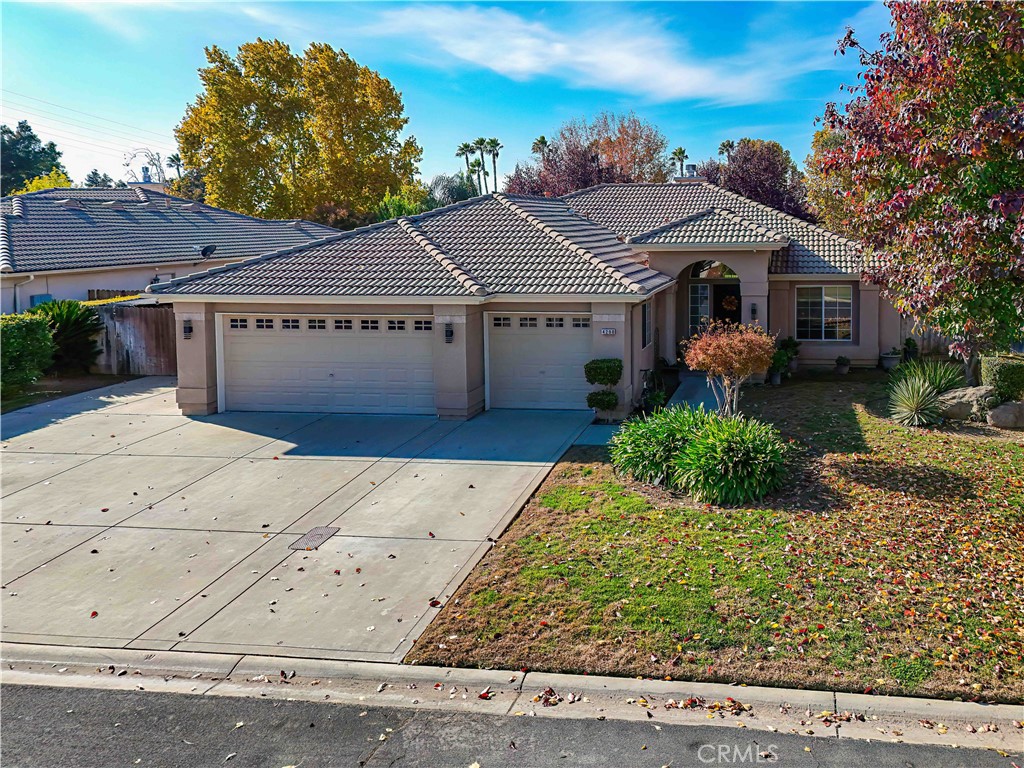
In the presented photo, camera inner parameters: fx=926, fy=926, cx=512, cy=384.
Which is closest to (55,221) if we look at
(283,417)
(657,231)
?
(283,417)

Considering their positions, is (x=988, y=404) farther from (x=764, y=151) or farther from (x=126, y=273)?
(x=764, y=151)

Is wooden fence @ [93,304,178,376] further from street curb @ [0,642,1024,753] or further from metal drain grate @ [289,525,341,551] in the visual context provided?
street curb @ [0,642,1024,753]

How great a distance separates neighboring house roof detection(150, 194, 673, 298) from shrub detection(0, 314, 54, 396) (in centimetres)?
390

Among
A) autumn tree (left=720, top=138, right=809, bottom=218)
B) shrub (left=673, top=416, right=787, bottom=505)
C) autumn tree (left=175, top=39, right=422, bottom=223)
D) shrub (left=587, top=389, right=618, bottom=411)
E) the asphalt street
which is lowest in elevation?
the asphalt street

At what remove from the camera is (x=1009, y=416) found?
16641 mm

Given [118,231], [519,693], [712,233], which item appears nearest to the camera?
[519,693]

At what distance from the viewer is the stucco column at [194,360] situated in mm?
18562

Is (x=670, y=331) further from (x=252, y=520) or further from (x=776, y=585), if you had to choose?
(x=776, y=585)

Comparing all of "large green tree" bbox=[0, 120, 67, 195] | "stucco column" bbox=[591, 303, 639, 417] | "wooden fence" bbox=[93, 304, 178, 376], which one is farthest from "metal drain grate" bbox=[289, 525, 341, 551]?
"large green tree" bbox=[0, 120, 67, 195]

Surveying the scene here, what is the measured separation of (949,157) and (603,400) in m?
8.30

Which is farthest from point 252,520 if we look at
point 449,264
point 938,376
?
point 938,376

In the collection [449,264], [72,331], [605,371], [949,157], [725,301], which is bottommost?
[605,371]

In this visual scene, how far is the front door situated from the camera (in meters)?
25.0

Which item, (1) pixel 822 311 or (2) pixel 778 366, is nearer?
(2) pixel 778 366
